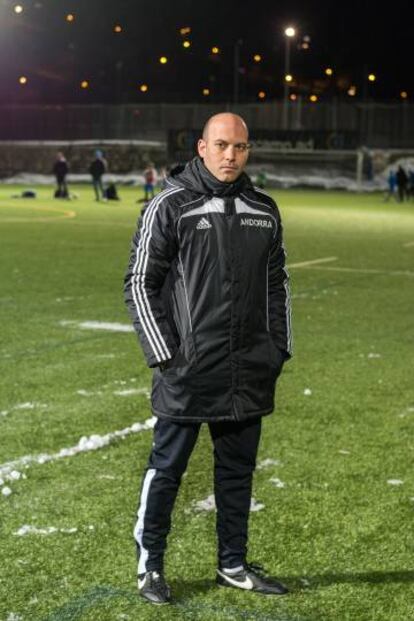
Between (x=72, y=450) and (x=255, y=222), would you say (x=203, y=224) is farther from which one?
(x=72, y=450)

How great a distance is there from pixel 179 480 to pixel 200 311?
2.38 ft

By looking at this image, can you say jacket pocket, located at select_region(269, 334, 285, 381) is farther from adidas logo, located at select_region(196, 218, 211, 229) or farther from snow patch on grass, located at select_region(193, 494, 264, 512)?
snow patch on grass, located at select_region(193, 494, 264, 512)

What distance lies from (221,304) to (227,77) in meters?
103

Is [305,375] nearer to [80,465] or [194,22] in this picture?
[80,465]

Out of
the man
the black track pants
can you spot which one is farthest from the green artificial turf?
the man

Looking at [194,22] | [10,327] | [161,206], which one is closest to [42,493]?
[161,206]

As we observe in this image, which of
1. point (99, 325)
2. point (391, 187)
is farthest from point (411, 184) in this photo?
point (99, 325)

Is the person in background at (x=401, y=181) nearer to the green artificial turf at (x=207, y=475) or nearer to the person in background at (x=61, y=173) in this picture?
the person in background at (x=61, y=173)

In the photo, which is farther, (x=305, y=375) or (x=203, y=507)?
(x=305, y=375)

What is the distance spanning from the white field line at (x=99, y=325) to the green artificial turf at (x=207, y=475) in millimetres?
67

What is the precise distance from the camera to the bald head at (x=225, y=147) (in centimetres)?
388

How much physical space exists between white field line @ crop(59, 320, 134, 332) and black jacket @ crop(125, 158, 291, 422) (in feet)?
21.0

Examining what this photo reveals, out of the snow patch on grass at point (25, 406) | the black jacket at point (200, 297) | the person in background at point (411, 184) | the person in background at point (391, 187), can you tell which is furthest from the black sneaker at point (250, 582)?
the person in background at point (411, 184)

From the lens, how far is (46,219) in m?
26.8
